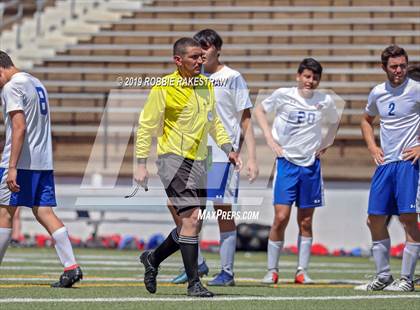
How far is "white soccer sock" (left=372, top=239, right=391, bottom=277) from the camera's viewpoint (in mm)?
8438

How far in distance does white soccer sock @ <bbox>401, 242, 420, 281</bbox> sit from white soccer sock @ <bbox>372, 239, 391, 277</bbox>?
19cm

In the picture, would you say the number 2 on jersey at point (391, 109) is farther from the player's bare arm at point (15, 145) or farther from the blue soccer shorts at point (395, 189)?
the player's bare arm at point (15, 145)

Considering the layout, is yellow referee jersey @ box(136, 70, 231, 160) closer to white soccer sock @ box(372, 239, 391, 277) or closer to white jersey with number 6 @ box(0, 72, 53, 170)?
white jersey with number 6 @ box(0, 72, 53, 170)

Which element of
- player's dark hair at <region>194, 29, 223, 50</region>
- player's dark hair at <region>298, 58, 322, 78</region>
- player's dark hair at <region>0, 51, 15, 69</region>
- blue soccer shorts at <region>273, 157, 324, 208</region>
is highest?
player's dark hair at <region>194, 29, 223, 50</region>

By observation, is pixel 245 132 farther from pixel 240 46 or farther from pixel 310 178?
pixel 240 46

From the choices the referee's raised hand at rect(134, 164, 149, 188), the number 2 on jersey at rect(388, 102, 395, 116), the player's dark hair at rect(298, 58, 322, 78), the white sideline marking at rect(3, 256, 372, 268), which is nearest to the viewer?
the referee's raised hand at rect(134, 164, 149, 188)

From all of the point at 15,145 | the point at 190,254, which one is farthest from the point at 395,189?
the point at 15,145

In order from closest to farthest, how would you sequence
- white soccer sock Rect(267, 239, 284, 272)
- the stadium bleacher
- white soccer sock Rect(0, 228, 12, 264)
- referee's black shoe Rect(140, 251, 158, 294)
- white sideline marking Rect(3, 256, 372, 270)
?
referee's black shoe Rect(140, 251, 158, 294)
white soccer sock Rect(0, 228, 12, 264)
white soccer sock Rect(267, 239, 284, 272)
white sideline marking Rect(3, 256, 372, 270)
the stadium bleacher

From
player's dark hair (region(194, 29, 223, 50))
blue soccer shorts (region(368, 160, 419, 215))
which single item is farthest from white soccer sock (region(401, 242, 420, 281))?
player's dark hair (region(194, 29, 223, 50))

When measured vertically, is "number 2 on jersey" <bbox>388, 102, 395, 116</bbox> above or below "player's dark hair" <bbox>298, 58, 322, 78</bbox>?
below

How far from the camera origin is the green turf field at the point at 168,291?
21.7 feet

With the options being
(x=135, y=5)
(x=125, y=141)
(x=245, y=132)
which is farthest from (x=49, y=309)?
(x=135, y=5)

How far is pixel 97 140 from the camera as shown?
17.7 meters

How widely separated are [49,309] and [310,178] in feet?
12.6
